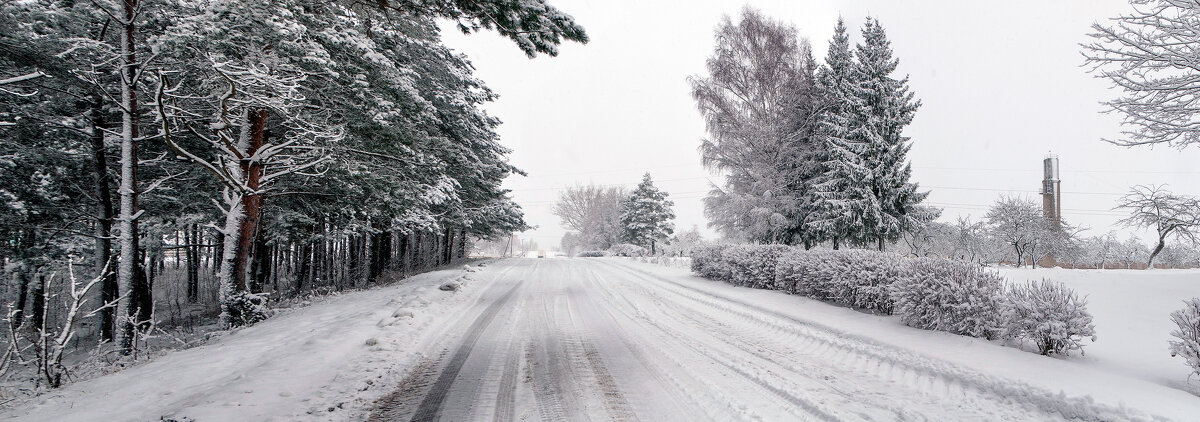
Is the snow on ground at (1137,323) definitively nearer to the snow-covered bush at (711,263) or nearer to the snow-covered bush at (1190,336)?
the snow-covered bush at (1190,336)

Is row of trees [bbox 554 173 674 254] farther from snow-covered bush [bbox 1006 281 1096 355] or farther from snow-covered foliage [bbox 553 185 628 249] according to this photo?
snow-covered bush [bbox 1006 281 1096 355]

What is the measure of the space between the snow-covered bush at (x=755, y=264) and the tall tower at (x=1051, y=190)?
35572 mm

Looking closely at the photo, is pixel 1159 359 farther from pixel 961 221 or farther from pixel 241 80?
pixel 961 221

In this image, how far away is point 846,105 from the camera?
17234 millimetres

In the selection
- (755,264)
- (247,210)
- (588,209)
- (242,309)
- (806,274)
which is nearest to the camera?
(242,309)

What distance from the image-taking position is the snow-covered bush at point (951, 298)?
517 cm

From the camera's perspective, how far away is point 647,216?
40188 mm

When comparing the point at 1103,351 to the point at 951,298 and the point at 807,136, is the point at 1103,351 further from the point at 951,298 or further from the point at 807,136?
the point at 807,136

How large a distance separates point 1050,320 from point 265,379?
7.58 metres

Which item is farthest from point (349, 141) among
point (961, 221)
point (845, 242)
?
point (961, 221)

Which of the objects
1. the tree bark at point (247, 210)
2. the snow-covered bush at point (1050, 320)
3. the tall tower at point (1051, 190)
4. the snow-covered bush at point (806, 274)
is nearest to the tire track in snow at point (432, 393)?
the tree bark at point (247, 210)

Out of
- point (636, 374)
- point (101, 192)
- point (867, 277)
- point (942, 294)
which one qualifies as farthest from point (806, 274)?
point (101, 192)

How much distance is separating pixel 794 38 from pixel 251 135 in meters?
A: 18.3

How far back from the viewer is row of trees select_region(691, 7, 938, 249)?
→ 16969mm
